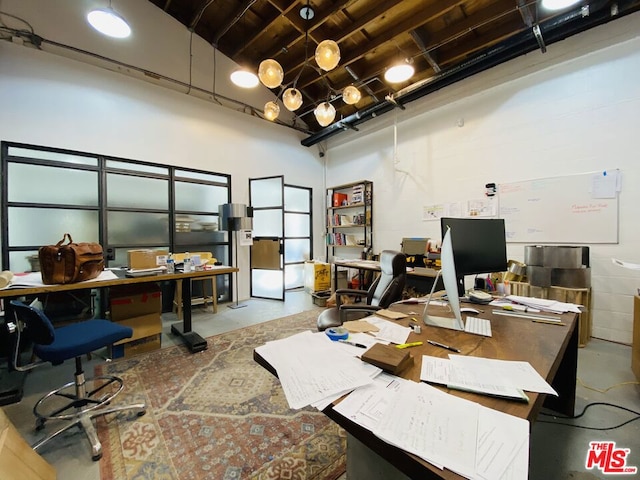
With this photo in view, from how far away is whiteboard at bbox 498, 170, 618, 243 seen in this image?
2822 mm

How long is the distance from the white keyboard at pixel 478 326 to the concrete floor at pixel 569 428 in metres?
0.76

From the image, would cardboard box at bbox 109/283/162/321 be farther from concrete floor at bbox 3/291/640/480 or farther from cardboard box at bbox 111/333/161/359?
concrete floor at bbox 3/291/640/480

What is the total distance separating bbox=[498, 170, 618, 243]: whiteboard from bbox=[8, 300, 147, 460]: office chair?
432 cm

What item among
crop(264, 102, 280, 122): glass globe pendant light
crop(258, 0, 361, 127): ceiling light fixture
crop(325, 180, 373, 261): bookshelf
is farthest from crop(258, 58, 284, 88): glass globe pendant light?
crop(325, 180, 373, 261): bookshelf

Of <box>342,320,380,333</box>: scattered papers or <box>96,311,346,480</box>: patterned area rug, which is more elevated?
<box>342,320,380,333</box>: scattered papers

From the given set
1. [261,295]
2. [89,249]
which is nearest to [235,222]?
[261,295]

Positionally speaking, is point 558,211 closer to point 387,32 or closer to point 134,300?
point 387,32

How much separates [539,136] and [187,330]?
4.88 metres

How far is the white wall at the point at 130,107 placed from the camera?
3.07m

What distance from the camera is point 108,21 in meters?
2.52

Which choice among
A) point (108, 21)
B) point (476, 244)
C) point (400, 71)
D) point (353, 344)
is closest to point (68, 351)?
point (353, 344)

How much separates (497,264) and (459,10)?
333 cm

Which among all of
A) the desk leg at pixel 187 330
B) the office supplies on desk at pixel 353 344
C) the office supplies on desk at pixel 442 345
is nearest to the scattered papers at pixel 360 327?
the office supplies on desk at pixel 353 344

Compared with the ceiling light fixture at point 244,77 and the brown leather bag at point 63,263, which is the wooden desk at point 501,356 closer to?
the brown leather bag at point 63,263
